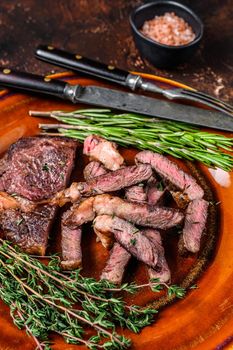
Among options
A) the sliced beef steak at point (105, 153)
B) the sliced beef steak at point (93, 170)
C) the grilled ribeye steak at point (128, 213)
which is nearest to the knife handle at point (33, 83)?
the sliced beef steak at point (105, 153)

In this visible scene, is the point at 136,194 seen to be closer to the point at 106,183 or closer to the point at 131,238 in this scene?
the point at 106,183

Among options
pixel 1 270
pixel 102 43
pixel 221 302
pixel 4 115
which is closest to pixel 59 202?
pixel 1 270

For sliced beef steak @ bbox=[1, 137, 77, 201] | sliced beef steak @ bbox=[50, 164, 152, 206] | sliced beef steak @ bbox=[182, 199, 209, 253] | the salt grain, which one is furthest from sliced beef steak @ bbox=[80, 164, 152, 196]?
the salt grain

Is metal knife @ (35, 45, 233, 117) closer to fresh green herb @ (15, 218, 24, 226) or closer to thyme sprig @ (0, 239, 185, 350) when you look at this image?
fresh green herb @ (15, 218, 24, 226)

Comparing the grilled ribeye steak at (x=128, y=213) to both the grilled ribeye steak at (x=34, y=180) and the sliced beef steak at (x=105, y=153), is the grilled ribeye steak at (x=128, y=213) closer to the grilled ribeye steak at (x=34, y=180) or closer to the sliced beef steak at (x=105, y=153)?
the grilled ribeye steak at (x=34, y=180)

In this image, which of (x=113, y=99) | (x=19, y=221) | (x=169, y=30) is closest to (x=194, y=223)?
(x=19, y=221)

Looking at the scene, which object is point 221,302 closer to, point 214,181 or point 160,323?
point 160,323
